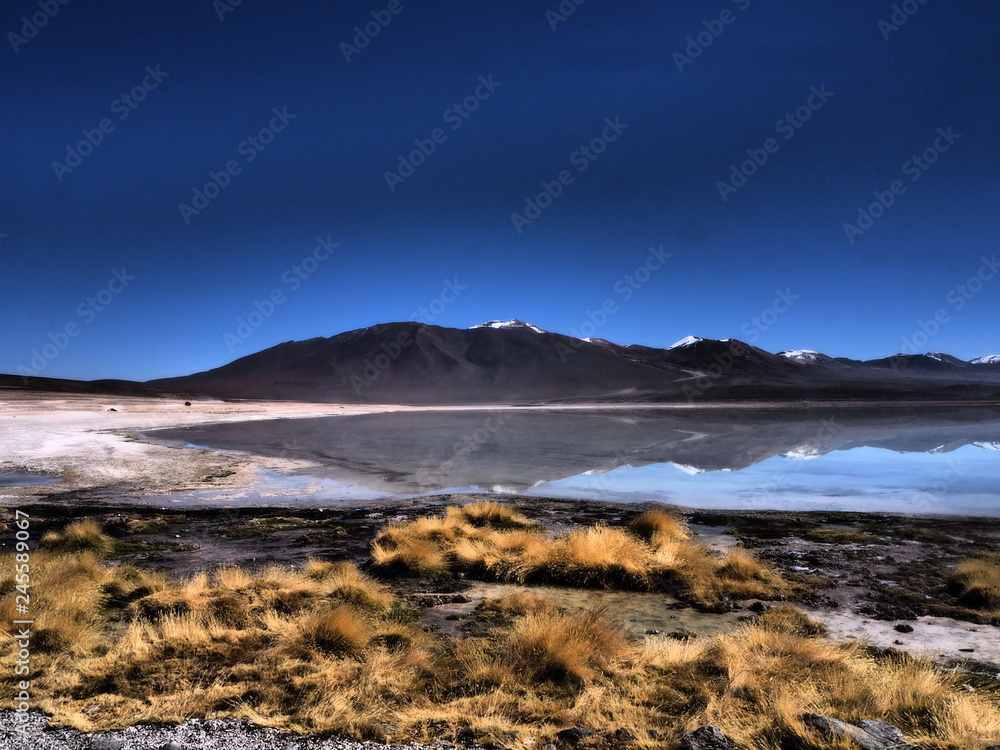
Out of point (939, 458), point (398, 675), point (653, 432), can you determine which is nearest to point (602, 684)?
point (398, 675)

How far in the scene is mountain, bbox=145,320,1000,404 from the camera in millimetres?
135625

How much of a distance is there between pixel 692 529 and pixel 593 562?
13.0 ft

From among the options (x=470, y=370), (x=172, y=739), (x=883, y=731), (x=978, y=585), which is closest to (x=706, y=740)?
(x=883, y=731)

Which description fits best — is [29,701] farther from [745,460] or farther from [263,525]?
[745,460]

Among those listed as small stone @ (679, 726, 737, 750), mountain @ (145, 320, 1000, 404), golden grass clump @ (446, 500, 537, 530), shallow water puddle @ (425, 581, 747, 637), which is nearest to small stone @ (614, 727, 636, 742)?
small stone @ (679, 726, 737, 750)

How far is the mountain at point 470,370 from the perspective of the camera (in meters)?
136

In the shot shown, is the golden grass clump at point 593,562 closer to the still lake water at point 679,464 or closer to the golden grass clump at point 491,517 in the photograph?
the golden grass clump at point 491,517

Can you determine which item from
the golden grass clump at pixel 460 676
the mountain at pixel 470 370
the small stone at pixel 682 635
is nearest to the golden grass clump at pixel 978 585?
the golden grass clump at pixel 460 676

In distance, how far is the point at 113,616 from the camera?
5996 millimetres

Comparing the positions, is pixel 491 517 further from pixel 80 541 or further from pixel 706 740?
pixel 706 740

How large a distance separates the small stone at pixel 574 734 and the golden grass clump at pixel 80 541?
7.35 meters

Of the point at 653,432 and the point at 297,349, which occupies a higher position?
the point at 297,349

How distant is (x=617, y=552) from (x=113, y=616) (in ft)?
18.2

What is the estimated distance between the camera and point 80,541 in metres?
8.72
